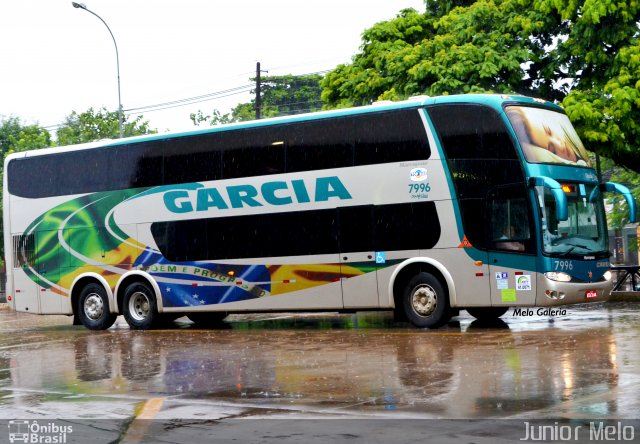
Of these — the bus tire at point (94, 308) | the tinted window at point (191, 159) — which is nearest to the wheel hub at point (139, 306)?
the bus tire at point (94, 308)

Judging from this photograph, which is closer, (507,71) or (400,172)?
(400,172)

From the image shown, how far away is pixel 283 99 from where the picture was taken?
7938 centimetres

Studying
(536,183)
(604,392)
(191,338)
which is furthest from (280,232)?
(604,392)

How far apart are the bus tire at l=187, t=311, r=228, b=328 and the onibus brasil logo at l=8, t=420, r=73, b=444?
14382 millimetres

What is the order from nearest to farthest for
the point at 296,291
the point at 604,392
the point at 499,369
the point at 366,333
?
the point at 604,392
the point at 499,369
the point at 366,333
the point at 296,291

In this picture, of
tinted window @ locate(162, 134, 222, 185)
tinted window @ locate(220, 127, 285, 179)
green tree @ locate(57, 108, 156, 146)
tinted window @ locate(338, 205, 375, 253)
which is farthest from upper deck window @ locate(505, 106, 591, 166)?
green tree @ locate(57, 108, 156, 146)

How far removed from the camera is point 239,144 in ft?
73.8

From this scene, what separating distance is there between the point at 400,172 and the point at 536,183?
2.64 metres

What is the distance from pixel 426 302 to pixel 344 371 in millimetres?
6346

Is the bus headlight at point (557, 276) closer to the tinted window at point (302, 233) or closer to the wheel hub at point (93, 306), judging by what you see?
the tinted window at point (302, 233)

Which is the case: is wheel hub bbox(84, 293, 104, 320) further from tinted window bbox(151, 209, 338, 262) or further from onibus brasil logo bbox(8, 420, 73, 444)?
onibus brasil logo bbox(8, 420, 73, 444)

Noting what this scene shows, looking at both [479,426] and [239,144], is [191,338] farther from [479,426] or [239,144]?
[479,426]

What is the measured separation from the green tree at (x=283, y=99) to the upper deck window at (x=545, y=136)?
5452cm

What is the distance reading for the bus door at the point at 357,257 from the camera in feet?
67.8
